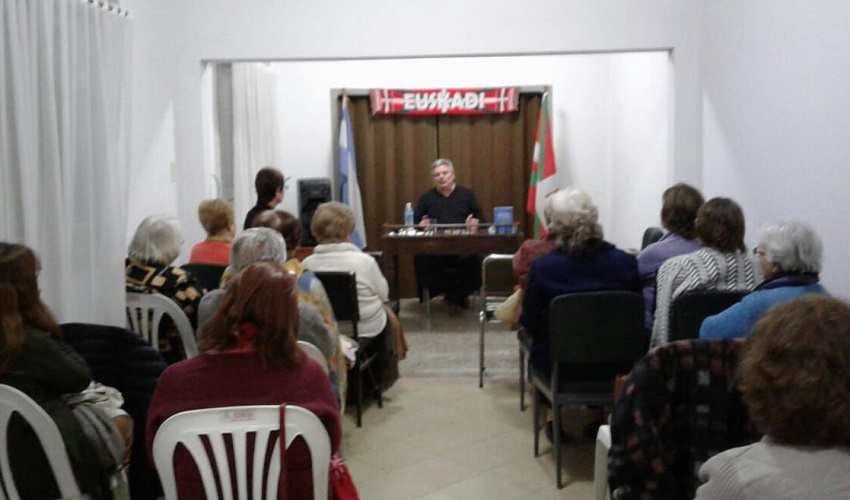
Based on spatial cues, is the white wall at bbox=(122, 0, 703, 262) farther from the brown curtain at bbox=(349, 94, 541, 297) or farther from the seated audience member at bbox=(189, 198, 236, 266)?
the brown curtain at bbox=(349, 94, 541, 297)

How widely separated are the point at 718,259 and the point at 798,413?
78.7 inches

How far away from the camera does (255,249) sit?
126 inches

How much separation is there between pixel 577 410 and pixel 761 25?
2.25m

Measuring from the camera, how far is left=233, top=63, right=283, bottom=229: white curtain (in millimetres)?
7289

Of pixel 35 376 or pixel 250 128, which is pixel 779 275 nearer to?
pixel 35 376

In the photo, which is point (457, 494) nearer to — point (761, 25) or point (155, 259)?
point (155, 259)

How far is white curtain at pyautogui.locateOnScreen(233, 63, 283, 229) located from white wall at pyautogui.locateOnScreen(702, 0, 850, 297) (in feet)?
12.2

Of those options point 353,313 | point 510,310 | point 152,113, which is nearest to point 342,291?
point 353,313

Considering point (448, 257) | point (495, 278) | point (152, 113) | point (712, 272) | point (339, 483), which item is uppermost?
point (152, 113)

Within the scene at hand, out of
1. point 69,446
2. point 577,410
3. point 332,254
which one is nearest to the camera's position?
point 69,446

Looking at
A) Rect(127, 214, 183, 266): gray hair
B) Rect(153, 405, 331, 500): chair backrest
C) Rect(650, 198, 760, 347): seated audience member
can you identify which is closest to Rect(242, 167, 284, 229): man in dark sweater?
Rect(127, 214, 183, 266): gray hair

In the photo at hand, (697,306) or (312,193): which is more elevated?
(312,193)

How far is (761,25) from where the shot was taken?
4.57 meters

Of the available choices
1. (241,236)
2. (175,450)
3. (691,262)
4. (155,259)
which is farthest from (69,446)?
(691,262)
